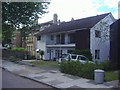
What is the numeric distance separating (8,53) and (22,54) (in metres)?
3.36

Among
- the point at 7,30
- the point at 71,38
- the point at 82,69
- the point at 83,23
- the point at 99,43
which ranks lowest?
the point at 82,69

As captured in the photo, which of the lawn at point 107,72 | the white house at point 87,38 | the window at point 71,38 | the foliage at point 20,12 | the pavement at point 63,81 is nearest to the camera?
the foliage at point 20,12

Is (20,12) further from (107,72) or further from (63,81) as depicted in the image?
(107,72)

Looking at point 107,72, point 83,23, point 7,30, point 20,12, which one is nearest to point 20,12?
point 20,12

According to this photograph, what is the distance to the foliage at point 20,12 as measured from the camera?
29.7 feet

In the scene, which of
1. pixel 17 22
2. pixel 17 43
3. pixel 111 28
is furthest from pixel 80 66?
pixel 17 43

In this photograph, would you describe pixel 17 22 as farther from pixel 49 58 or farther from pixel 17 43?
pixel 17 43

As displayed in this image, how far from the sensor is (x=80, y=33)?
26781mm

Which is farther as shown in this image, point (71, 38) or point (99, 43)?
point (71, 38)

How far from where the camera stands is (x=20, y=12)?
9359 mm

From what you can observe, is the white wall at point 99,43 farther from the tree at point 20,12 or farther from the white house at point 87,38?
the tree at point 20,12

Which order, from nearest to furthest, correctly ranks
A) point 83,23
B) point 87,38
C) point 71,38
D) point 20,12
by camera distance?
point 20,12 < point 87,38 < point 83,23 < point 71,38

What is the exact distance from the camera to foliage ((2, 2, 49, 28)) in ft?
29.7

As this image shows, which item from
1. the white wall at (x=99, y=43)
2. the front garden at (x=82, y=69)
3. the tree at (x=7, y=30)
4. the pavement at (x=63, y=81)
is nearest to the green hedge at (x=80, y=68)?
the front garden at (x=82, y=69)
